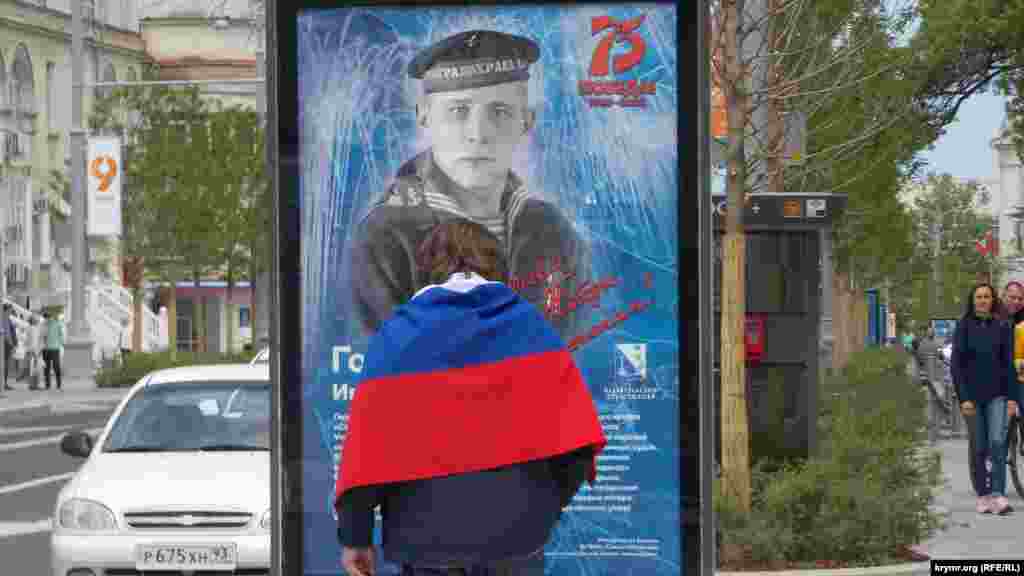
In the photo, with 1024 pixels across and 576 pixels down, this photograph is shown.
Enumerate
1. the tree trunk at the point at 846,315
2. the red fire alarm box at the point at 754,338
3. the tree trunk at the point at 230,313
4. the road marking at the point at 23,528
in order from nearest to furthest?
the red fire alarm box at the point at 754,338, the road marking at the point at 23,528, the tree trunk at the point at 846,315, the tree trunk at the point at 230,313

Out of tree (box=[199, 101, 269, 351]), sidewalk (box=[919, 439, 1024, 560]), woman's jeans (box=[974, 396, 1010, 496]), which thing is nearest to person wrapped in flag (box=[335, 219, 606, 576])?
sidewalk (box=[919, 439, 1024, 560])

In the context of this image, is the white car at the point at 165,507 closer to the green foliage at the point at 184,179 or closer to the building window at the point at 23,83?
the green foliage at the point at 184,179

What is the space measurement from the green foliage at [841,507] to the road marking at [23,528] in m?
5.80

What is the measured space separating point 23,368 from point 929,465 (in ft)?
128

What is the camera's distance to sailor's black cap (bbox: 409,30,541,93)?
23.3 ft

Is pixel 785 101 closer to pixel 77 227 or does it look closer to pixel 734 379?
pixel 734 379

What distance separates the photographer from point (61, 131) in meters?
73.4

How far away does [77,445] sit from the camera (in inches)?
461

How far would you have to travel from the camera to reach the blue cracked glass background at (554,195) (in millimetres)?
7078

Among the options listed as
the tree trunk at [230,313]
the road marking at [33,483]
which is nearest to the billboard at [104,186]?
the tree trunk at [230,313]

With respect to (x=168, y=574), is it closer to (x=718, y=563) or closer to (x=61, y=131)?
(x=718, y=563)

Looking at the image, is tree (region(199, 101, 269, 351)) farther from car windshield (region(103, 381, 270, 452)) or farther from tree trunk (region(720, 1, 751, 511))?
tree trunk (region(720, 1, 751, 511))

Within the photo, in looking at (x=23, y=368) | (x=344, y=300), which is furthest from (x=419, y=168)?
(x=23, y=368)

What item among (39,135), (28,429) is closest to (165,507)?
(28,429)
